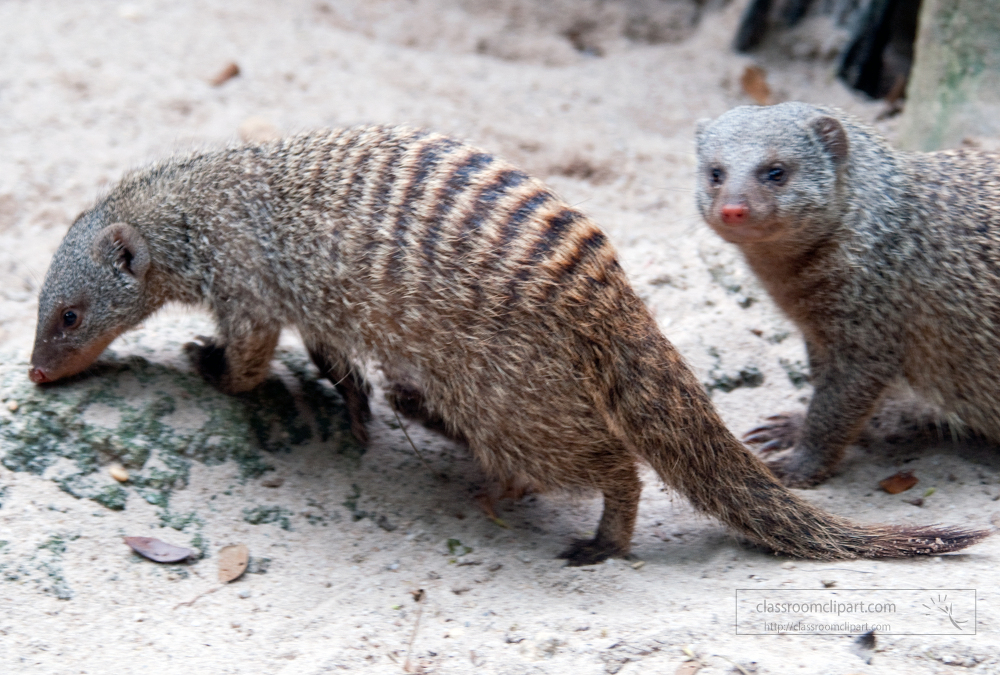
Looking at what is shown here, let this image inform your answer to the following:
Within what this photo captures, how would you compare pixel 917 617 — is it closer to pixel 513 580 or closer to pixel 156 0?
pixel 513 580

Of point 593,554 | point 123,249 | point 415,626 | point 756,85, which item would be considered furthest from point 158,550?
point 756,85

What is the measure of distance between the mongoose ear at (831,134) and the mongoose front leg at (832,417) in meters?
0.63

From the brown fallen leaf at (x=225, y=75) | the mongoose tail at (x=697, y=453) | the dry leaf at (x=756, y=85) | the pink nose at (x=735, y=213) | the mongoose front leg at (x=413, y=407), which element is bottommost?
the mongoose front leg at (x=413, y=407)

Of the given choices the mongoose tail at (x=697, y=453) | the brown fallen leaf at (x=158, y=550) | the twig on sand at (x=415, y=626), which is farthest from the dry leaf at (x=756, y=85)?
the brown fallen leaf at (x=158, y=550)

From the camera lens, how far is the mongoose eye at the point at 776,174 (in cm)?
253

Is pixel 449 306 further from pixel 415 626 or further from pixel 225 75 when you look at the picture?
pixel 225 75

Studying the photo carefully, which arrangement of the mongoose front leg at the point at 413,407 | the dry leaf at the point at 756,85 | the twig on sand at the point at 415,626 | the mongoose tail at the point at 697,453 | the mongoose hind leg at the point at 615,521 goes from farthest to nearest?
the dry leaf at the point at 756,85, the mongoose front leg at the point at 413,407, the mongoose hind leg at the point at 615,521, the mongoose tail at the point at 697,453, the twig on sand at the point at 415,626

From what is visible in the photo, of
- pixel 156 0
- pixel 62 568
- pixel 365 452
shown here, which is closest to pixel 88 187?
pixel 156 0

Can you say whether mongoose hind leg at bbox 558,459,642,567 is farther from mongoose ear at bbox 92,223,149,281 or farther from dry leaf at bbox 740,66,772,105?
dry leaf at bbox 740,66,772,105

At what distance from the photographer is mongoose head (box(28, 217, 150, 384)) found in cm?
271

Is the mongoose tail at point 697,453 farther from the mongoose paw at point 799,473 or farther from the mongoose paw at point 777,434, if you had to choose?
the mongoose paw at point 777,434

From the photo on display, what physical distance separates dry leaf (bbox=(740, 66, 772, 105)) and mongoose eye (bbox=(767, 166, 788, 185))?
2.64m

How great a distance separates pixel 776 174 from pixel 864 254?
1.21ft

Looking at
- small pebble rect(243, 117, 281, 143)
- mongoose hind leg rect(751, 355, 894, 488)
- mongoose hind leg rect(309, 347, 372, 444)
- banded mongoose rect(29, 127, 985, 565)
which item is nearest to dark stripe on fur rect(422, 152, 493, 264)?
banded mongoose rect(29, 127, 985, 565)
